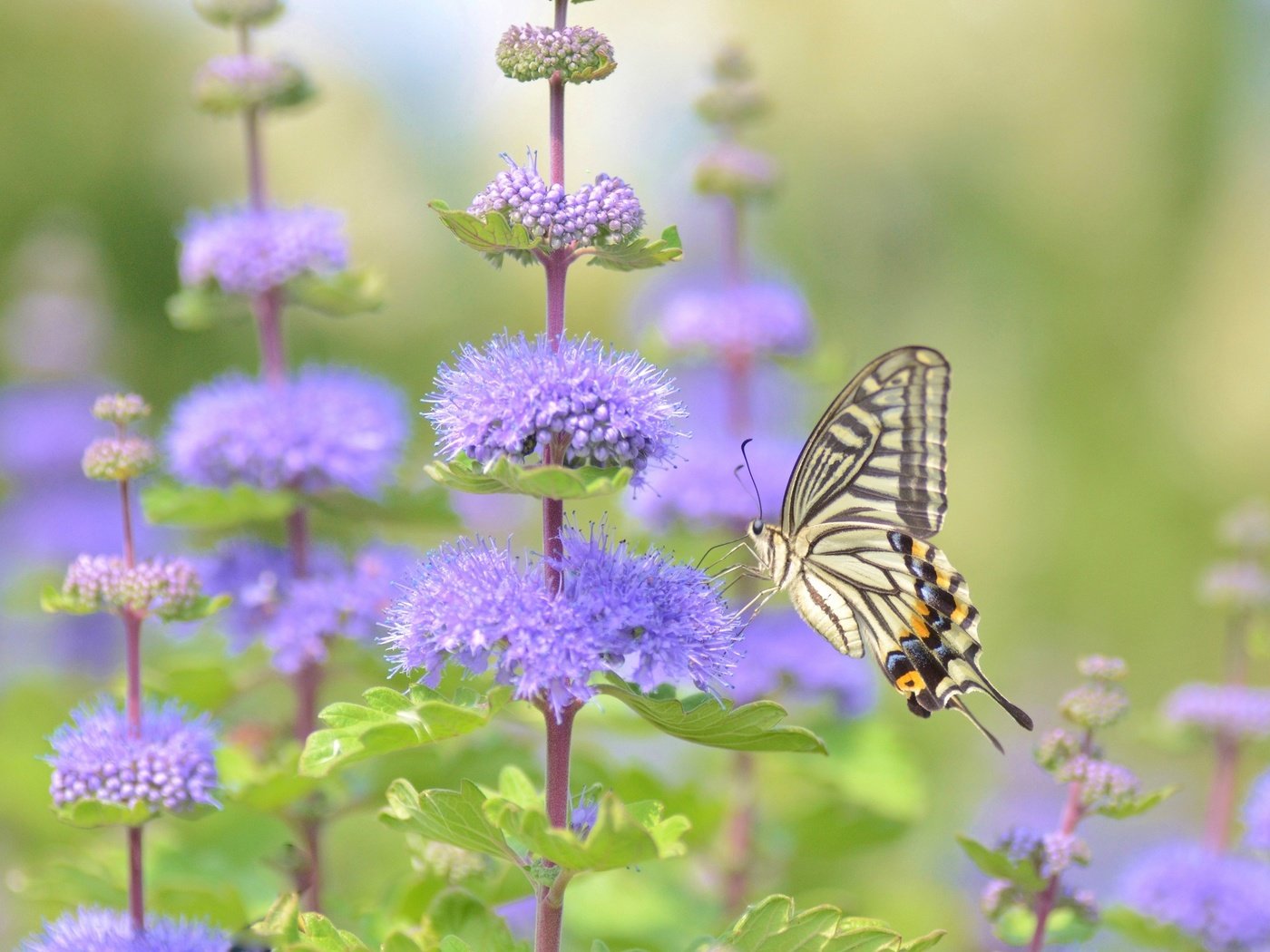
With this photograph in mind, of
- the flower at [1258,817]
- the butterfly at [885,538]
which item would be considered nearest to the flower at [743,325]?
the butterfly at [885,538]

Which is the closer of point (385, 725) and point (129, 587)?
point (385, 725)

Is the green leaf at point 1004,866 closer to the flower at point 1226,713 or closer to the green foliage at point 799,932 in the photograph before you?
the green foliage at point 799,932

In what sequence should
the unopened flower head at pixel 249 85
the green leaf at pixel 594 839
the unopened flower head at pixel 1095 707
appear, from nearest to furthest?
the green leaf at pixel 594 839 < the unopened flower head at pixel 1095 707 < the unopened flower head at pixel 249 85

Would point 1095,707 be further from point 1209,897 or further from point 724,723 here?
point 1209,897

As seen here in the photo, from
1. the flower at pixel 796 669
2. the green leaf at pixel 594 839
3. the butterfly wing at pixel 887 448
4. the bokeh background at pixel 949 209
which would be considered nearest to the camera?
the green leaf at pixel 594 839

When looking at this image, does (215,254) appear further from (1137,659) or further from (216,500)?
(1137,659)

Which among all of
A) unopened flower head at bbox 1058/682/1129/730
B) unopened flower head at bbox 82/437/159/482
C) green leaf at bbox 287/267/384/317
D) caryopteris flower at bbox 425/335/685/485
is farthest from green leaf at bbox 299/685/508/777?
green leaf at bbox 287/267/384/317

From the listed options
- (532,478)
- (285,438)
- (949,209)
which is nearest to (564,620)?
(532,478)
